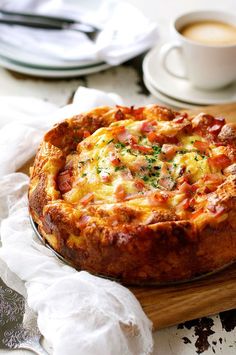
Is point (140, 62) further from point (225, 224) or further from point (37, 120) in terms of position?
point (225, 224)

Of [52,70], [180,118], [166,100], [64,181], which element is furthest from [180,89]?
[64,181]

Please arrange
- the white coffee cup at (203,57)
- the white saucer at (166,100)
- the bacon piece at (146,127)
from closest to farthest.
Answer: the bacon piece at (146,127) → the white coffee cup at (203,57) → the white saucer at (166,100)

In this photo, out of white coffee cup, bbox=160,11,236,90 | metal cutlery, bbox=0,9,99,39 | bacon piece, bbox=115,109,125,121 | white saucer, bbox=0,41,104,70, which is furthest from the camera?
metal cutlery, bbox=0,9,99,39

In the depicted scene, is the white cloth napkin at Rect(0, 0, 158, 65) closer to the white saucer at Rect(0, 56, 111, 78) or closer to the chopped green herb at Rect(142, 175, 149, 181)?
the white saucer at Rect(0, 56, 111, 78)

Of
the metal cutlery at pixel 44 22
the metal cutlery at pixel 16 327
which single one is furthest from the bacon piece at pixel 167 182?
the metal cutlery at pixel 44 22

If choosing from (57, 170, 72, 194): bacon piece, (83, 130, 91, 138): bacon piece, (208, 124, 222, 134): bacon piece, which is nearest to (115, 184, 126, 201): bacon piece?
(57, 170, 72, 194): bacon piece

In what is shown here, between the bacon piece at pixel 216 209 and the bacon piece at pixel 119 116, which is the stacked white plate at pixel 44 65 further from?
the bacon piece at pixel 216 209


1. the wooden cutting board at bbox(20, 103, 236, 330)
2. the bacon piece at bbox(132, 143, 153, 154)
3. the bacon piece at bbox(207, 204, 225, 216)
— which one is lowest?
the wooden cutting board at bbox(20, 103, 236, 330)

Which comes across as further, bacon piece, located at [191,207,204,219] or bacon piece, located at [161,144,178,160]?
bacon piece, located at [161,144,178,160]
